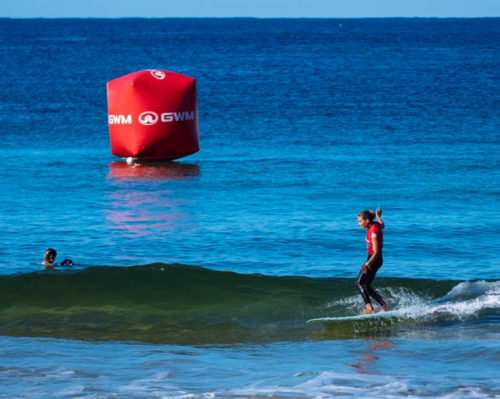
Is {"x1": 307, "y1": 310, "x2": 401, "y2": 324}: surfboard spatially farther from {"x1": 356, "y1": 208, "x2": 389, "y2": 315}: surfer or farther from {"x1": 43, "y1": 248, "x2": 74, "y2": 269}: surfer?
{"x1": 43, "y1": 248, "x2": 74, "y2": 269}: surfer

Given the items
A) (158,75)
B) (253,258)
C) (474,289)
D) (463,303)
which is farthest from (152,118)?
(463,303)

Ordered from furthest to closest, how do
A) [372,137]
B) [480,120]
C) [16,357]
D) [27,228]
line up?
[480,120] → [372,137] → [27,228] → [16,357]

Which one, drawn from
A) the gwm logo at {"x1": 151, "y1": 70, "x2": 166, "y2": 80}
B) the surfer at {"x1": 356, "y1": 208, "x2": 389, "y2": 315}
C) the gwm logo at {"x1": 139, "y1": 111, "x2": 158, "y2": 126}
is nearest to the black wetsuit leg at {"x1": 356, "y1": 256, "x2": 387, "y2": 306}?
the surfer at {"x1": 356, "y1": 208, "x2": 389, "y2": 315}

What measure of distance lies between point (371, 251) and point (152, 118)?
Result: 17499 mm

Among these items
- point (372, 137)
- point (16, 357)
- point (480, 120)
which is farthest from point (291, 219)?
point (480, 120)

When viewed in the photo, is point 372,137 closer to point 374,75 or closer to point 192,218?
point 192,218

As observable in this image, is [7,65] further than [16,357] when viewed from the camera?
Yes

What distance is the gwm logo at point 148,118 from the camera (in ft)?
97.8

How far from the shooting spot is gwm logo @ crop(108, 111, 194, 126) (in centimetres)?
2984

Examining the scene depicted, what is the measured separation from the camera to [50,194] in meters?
26.7

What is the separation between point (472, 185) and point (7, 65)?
7463 cm

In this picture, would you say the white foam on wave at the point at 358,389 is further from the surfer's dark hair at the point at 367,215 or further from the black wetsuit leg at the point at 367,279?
→ the surfer's dark hair at the point at 367,215

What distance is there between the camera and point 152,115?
97.9ft

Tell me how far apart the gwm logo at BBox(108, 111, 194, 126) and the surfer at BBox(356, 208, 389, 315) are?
17.4 m
